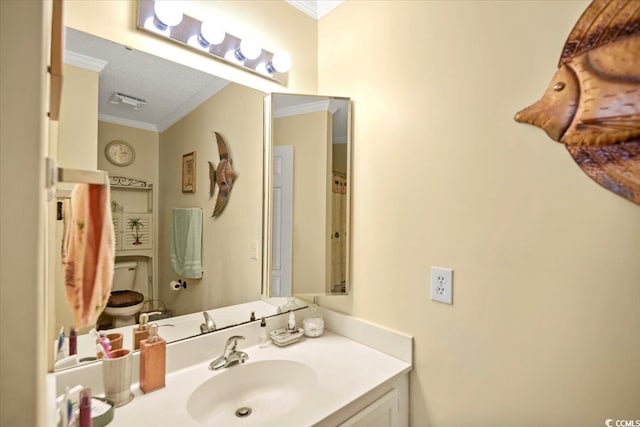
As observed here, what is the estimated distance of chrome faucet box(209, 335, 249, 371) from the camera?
3.67 ft

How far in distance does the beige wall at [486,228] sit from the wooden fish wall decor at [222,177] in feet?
1.83

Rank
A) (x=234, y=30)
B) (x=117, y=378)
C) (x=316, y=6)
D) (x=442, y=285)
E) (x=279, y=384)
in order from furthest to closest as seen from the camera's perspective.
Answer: (x=316, y=6), (x=234, y=30), (x=279, y=384), (x=442, y=285), (x=117, y=378)

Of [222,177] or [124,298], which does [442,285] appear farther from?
[124,298]

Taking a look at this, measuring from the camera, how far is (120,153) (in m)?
1.03

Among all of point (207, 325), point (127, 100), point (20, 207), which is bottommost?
point (207, 325)

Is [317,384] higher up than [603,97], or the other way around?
[603,97]

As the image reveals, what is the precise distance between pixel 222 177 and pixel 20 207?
3.03 feet

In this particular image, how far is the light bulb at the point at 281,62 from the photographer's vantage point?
4.59 feet

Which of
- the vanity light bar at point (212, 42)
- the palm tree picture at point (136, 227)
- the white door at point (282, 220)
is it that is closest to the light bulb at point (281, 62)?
the vanity light bar at point (212, 42)

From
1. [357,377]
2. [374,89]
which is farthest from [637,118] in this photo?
[357,377]

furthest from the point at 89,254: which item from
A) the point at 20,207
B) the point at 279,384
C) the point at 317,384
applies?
the point at 279,384

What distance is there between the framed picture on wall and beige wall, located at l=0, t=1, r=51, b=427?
0.80 m

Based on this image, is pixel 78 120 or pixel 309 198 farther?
pixel 309 198

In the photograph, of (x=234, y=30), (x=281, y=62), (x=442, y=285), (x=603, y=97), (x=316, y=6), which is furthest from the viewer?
(x=316, y=6)
